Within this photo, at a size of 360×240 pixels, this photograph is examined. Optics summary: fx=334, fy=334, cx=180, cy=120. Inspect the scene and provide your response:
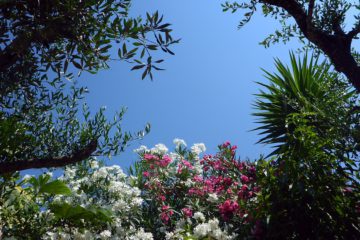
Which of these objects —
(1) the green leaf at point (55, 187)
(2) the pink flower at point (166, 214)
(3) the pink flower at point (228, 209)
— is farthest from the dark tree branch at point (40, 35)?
(2) the pink flower at point (166, 214)

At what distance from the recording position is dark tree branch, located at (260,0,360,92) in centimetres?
459

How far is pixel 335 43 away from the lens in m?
4.96

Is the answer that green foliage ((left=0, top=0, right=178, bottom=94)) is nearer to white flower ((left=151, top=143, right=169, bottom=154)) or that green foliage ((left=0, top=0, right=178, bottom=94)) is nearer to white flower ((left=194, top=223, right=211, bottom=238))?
white flower ((left=194, top=223, right=211, bottom=238))

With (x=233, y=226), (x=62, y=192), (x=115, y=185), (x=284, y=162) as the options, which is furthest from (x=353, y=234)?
(x=115, y=185)

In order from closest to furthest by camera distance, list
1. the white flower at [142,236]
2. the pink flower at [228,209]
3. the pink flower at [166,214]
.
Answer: the pink flower at [228,209], the white flower at [142,236], the pink flower at [166,214]

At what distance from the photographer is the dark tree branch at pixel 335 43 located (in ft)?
15.0

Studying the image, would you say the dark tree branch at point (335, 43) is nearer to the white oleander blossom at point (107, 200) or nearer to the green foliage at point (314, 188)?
the green foliage at point (314, 188)

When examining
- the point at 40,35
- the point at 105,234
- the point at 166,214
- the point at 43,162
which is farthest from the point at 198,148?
the point at 40,35

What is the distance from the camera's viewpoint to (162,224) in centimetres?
661

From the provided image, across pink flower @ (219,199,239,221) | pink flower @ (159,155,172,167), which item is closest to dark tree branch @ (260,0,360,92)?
pink flower @ (219,199,239,221)

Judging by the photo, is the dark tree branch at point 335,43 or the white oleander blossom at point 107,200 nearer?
the dark tree branch at point 335,43

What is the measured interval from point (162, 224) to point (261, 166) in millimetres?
3816

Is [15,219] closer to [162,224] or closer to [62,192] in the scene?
[62,192]

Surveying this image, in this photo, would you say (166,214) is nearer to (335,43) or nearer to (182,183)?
(182,183)
